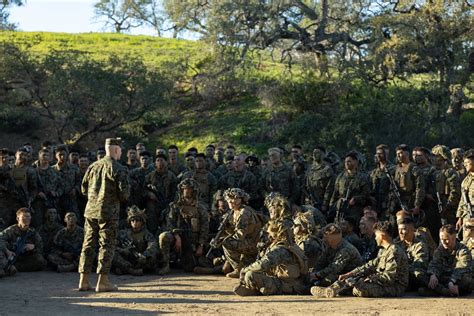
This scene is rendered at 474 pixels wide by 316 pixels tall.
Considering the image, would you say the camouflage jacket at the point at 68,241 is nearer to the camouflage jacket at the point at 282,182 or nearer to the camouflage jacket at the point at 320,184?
→ the camouflage jacket at the point at 282,182

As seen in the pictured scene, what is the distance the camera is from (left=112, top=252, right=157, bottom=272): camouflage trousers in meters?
12.5

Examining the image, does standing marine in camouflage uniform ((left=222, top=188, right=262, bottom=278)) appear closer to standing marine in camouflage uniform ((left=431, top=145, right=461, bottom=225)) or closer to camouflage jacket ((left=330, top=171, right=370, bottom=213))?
camouflage jacket ((left=330, top=171, right=370, bottom=213))

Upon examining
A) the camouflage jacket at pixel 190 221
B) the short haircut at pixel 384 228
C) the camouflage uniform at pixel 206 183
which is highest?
the camouflage uniform at pixel 206 183

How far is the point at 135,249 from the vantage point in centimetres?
1276

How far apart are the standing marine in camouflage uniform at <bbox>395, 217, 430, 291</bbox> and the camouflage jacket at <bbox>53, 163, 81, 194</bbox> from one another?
21.3ft

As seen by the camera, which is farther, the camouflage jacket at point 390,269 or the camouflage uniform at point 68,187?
the camouflage uniform at point 68,187

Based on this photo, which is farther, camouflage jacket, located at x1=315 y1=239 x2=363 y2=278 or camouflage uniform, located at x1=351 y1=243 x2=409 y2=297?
camouflage jacket, located at x1=315 y1=239 x2=363 y2=278

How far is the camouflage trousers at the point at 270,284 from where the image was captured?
10.2 m

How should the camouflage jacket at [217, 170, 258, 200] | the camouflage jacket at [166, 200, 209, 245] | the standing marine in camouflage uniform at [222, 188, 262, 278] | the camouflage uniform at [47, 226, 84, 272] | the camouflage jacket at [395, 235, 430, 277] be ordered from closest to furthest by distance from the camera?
the camouflage jacket at [395, 235, 430, 277] < the standing marine in camouflage uniform at [222, 188, 262, 278] < the camouflage uniform at [47, 226, 84, 272] < the camouflage jacket at [166, 200, 209, 245] < the camouflage jacket at [217, 170, 258, 200]

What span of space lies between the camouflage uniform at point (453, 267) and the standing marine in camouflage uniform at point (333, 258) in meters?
1.06

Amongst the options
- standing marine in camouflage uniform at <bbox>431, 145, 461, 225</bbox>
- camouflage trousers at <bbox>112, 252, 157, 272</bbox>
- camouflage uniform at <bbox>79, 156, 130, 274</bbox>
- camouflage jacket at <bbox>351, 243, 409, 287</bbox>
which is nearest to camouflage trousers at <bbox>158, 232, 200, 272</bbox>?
camouflage trousers at <bbox>112, 252, 157, 272</bbox>

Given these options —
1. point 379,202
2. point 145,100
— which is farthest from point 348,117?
point 379,202

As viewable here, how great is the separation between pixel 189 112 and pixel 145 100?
169 inches

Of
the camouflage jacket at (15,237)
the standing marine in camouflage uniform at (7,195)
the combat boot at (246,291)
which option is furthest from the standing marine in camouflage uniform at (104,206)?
the standing marine in camouflage uniform at (7,195)
